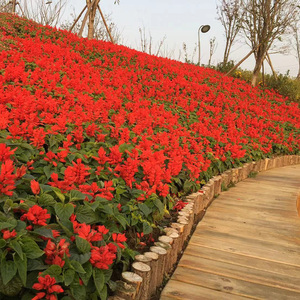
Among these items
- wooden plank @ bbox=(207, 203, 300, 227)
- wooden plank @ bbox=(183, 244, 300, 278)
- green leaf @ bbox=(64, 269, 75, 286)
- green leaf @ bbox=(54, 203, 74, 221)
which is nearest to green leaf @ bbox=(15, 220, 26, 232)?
green leaf @ bbox=(54, 203, 74, 221)

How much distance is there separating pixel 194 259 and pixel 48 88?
3.68 m

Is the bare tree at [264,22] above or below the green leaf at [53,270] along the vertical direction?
above

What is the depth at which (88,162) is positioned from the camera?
3.17 meters

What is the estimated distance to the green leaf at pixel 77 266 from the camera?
1754mm

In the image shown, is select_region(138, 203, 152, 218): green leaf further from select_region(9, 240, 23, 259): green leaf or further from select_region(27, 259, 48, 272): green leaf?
select_region(9, 240, 23, 259): green leaf

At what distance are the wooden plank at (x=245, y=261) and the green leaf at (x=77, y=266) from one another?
5.27ft

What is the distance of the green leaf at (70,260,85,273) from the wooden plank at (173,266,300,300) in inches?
46.0

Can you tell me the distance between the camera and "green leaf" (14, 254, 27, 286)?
5.21ft

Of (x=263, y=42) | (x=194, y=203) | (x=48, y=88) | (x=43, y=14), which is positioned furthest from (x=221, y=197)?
(x=43, y=14)

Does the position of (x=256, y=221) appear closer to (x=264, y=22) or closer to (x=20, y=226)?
(x=20, y=226)

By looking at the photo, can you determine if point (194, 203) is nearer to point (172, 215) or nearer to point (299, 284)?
point (172, 215)

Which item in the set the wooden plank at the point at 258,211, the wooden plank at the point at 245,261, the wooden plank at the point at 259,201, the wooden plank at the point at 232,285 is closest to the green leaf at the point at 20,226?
the wooden plank at the point at 232,285

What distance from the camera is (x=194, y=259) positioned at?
303 centimetres

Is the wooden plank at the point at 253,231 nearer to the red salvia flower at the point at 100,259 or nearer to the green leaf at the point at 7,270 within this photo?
the red salvia flower at the point at 100,259
